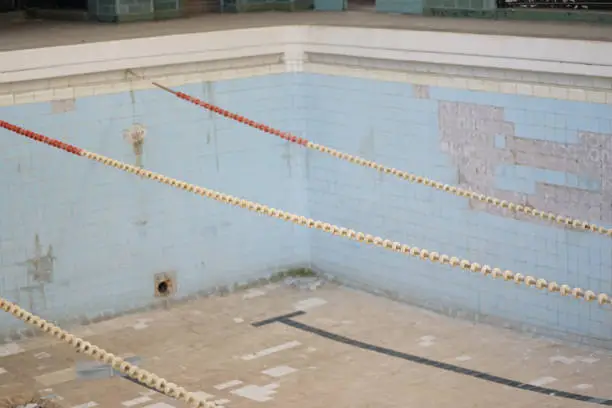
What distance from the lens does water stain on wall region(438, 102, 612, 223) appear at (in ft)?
27.6

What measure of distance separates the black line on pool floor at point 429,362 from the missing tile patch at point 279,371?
Result: 25.1 inches

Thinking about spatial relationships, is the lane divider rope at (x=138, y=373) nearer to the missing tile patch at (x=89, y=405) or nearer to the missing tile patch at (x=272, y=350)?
the missing tile patch at (x=89, y=405)

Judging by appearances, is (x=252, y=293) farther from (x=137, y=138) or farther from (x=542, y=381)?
(x=542, y=381)

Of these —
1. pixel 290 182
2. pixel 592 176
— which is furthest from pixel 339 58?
pixel 592 176

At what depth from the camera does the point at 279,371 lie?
8.41 meters

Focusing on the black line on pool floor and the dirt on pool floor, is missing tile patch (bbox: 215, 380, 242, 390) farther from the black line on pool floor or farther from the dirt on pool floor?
the black line on pool floor

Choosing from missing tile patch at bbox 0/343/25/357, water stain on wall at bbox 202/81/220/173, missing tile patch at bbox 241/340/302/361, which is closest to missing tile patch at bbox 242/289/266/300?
water stain on wall at bbox 202/81/220/173

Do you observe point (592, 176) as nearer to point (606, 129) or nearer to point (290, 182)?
point (606, 129)

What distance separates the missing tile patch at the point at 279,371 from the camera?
8359 mm

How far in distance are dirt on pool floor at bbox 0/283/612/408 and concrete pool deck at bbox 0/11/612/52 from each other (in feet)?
7.16

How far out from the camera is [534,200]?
8820 millimetres

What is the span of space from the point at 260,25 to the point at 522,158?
2.85 metres

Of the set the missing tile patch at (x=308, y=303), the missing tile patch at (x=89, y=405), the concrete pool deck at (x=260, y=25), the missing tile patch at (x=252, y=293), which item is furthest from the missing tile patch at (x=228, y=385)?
the concrete pool deck at (x=260, y=25)

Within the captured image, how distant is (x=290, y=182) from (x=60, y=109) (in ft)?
7.21
